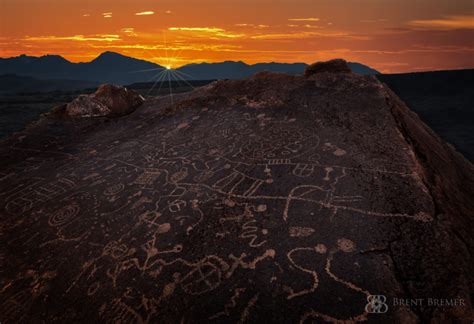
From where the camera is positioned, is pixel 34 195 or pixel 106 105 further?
pixel 106 105

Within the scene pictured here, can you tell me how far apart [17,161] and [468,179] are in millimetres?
6859

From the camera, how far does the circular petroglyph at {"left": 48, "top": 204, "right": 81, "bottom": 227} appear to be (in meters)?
3.81

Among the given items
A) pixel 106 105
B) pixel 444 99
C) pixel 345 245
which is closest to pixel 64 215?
pixel 345 245

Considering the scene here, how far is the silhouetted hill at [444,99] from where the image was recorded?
827 inches

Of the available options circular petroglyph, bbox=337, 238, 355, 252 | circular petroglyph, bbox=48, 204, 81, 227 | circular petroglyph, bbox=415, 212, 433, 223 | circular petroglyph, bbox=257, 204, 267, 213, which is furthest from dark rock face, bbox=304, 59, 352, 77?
circular petroglyph, bbox=48, 204, 81, 227

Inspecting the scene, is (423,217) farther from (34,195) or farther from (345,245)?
(34,195)

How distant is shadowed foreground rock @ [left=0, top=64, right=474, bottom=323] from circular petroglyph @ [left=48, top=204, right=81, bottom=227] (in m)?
0.02

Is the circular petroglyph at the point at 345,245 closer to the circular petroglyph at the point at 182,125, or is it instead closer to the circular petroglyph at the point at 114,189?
the circular petroglyph at the point at 114,189

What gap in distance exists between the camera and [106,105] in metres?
6.82

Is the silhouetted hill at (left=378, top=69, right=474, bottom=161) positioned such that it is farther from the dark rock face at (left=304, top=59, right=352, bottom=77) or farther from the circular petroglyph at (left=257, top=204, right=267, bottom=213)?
the circular petroglyph at (left=257, top=204, right=267, bottom=213)

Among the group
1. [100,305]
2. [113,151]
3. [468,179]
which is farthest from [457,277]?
[113,151]

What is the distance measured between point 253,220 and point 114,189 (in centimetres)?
197

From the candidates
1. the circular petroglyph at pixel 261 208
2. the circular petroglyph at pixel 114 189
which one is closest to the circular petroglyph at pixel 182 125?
the circular petroglyph at pixel 114 189

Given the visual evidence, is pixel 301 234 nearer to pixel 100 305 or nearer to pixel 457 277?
pixel 457 277
